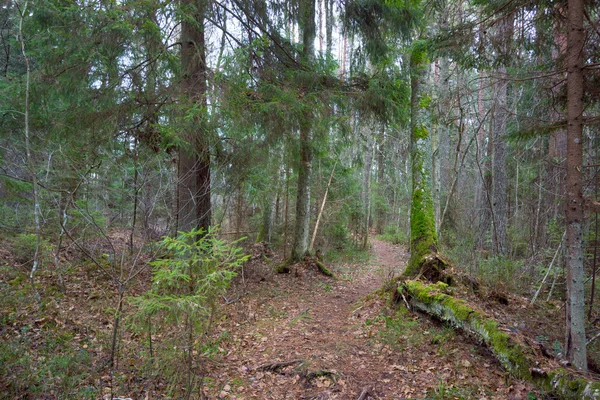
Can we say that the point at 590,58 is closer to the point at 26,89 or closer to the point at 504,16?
the point at 504,16

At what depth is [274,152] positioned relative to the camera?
28.2 feet

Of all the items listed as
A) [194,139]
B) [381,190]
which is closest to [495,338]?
[194,139]

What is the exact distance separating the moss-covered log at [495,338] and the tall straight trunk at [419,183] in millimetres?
901

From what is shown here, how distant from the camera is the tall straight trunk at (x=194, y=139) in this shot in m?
5.98

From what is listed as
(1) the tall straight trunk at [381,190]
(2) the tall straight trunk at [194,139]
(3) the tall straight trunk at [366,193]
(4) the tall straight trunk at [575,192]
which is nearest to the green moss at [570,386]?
(4) the tall straight trunk at [575,192]

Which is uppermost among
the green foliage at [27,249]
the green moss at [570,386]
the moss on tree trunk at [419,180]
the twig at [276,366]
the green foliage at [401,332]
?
the moss on tree trunk at [419,180]

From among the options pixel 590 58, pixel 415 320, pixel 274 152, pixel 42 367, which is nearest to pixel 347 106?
pixel 274 152

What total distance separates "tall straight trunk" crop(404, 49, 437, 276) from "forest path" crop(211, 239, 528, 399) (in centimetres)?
136

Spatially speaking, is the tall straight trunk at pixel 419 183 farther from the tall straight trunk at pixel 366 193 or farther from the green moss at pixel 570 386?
the tall straight trunk at pixel 366 193

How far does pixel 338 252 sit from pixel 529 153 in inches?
316

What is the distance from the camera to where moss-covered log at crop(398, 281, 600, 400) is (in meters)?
3.20

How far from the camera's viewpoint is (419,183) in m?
7.23

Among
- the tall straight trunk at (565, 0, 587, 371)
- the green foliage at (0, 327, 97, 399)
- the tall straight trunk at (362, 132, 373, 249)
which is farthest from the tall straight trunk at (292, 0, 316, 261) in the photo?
the tall straight trunk at (362, 132, 373, 249)

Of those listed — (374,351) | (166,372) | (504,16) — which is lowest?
(374,351)
